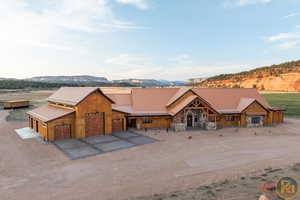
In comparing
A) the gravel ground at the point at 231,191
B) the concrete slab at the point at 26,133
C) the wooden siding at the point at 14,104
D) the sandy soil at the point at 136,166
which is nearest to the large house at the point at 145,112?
the concrete slab at the point at 26,133

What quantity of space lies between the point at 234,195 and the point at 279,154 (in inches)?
440

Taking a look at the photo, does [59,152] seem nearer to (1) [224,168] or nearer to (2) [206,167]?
(2) [206,167]

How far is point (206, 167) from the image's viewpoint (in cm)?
1562

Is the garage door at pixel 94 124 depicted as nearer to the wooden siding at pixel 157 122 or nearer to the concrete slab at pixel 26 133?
the wooden siding at pixel 157 122

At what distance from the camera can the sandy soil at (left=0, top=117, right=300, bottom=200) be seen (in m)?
12.2

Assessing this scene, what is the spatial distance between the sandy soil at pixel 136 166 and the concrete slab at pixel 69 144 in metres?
0.96

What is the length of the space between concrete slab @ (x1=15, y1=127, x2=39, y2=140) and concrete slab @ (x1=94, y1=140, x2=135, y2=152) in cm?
961

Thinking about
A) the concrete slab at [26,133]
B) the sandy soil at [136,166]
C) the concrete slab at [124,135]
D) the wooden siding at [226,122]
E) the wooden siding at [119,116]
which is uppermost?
the wooden siding at [119,116]

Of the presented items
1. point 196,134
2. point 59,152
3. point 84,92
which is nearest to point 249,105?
point 196,134

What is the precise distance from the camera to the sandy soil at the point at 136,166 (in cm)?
1216

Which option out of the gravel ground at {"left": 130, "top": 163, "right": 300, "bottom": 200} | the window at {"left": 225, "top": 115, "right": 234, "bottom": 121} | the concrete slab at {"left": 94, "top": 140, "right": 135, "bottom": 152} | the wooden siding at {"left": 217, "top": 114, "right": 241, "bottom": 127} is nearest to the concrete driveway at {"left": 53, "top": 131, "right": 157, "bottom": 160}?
the concrete slab at {"left": 94, "top": 140, "right": 135, "bottom": 152}

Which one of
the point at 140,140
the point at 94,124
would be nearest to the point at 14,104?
the point at 94,124

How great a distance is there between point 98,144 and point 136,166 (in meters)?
7.50

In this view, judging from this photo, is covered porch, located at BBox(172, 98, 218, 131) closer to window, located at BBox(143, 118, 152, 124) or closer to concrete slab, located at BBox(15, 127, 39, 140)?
window, located at BBox(143, 118, 152, 124)
